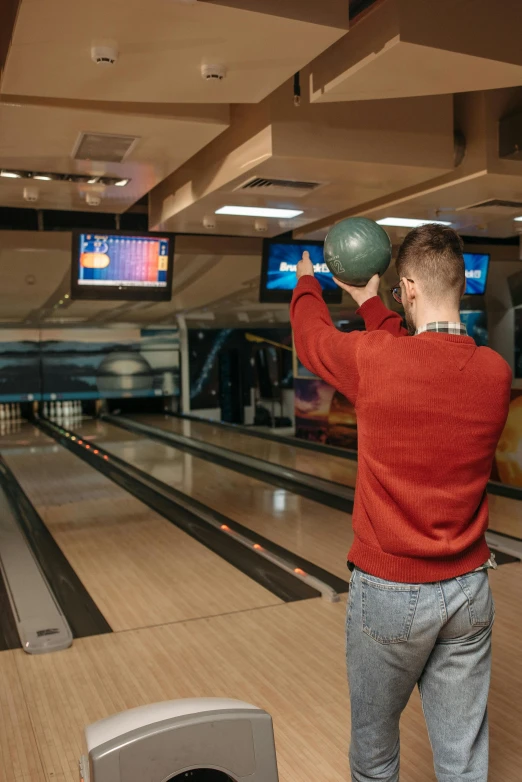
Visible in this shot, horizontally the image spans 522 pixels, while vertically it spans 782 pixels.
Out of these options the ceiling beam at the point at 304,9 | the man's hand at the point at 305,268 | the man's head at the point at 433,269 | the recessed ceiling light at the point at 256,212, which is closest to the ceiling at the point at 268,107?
the ceiling beam at the point at 304,9

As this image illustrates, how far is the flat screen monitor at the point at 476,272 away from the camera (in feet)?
24.1

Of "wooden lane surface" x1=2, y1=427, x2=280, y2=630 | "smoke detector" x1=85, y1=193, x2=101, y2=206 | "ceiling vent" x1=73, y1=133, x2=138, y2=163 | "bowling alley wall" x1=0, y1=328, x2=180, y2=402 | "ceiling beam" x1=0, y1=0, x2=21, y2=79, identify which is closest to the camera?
"ceiling beam" x1=0, y1=0, x2=21, y2=79

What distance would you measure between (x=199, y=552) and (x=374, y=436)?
3.88 m

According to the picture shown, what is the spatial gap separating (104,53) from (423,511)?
2.17 metres

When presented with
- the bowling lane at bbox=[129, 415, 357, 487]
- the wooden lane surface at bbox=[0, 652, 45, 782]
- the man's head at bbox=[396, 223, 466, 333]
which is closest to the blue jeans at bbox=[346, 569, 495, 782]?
the man's head at bbox=[396, 223, 466, 333]

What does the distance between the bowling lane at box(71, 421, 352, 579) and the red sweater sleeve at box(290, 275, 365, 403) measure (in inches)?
125

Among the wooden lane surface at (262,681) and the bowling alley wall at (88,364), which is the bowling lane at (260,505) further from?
the bowling alley wall at (88,364)

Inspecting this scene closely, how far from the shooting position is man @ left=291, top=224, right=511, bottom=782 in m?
1.43

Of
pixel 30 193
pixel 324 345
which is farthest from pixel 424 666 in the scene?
pixel 30 193

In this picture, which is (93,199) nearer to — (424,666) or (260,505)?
(260,505)

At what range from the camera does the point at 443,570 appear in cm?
145

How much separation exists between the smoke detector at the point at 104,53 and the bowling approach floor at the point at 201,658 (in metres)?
2.42

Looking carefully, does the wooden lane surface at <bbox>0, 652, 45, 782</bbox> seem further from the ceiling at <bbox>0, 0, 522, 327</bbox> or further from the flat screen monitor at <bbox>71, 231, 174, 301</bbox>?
the flat screen monitor at <bbox>71, 231, 174, 301</bbox>

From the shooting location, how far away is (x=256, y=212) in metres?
5.47
